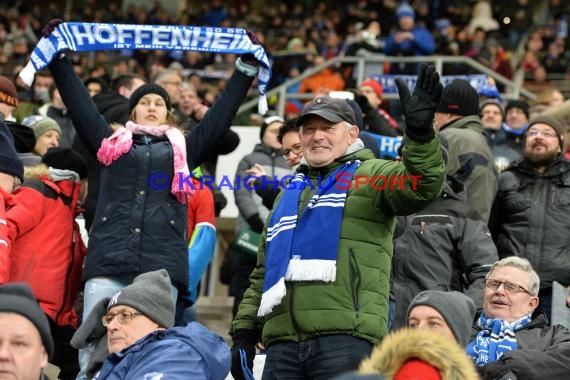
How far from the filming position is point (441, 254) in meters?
7.66

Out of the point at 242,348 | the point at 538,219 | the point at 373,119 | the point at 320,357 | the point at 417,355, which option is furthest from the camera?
the point at 373,119

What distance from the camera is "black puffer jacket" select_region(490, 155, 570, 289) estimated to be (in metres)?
8.60

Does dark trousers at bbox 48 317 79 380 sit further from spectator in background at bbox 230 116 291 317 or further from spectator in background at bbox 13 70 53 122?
spectator in background at bbox 13 70 53 122

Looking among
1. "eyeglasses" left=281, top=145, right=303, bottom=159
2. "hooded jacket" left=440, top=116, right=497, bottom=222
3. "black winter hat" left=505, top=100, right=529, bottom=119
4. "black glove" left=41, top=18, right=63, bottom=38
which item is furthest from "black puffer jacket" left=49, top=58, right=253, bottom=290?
"black winter hat" left=505, top=100, right=529, bottom=119

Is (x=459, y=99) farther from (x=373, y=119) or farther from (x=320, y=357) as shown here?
(x=320, y=357)

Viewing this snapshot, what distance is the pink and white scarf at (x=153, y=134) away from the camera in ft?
24.1

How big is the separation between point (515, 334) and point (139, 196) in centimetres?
222

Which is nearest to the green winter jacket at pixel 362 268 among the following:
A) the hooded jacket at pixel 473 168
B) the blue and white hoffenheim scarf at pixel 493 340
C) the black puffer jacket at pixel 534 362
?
the black puffer jacket at pixel 534 362

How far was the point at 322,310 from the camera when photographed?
5883 mm

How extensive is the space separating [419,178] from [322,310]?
29.4 inches

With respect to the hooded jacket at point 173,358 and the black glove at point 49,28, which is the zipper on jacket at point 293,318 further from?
the black glove at point 49,28

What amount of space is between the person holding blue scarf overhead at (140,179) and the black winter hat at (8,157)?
0.85 metres

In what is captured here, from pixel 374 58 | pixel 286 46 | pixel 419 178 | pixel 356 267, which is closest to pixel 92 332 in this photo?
pixel 356 267

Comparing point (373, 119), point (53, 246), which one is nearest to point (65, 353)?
point (53, 246)
